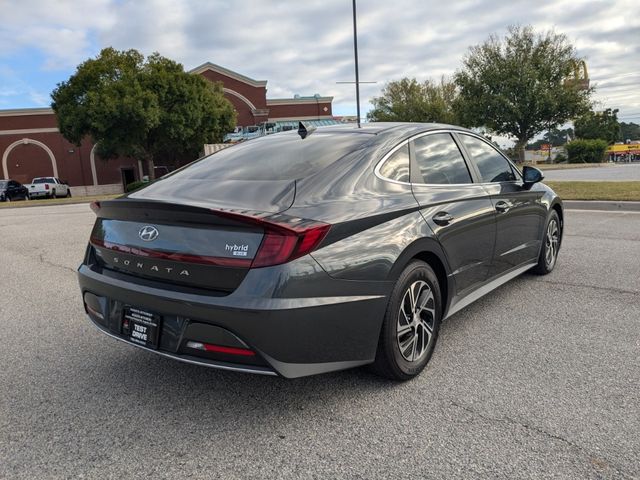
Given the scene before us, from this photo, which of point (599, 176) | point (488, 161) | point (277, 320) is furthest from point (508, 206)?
point (599, 176)

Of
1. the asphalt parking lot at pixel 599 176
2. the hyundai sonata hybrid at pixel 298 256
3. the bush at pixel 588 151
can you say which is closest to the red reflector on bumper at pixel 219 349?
the hyundai sonata hybrid at pixel 298 256

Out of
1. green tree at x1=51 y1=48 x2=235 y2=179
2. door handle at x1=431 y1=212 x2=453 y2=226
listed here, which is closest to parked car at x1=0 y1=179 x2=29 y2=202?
green tree at x1=51 y1=48 x2=235 y2=179

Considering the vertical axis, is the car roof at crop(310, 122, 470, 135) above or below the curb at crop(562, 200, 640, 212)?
above

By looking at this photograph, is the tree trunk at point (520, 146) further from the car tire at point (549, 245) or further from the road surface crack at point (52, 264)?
the road surface crack at point (52, 264)

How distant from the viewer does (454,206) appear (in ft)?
11.7

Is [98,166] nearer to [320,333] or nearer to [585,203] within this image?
[585,203]

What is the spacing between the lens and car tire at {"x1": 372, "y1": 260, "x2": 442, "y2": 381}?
9.43 ft

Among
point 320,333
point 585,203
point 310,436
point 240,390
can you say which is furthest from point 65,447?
point 585,203

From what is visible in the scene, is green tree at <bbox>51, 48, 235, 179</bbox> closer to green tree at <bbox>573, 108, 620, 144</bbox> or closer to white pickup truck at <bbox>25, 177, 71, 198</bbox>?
white pickup truck at <bbox>25, 177, 71, 198</bbox>

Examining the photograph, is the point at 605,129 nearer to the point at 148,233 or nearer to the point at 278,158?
the point at 278,158

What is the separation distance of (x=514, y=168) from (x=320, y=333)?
3.20 metres

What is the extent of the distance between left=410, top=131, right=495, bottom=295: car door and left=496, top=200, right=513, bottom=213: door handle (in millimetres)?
142

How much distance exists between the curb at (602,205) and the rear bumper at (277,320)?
939cm

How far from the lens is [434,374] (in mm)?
3189
